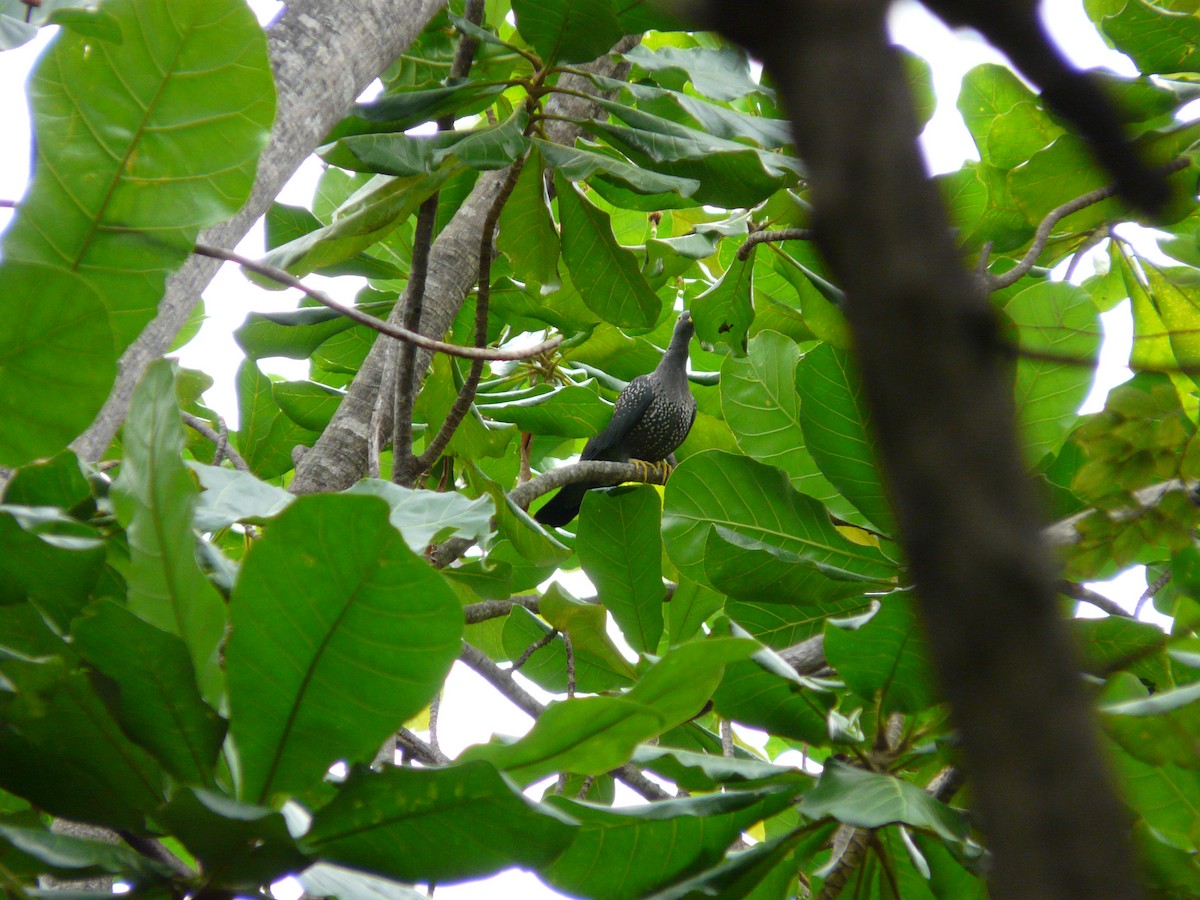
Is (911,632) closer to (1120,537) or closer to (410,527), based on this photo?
(1120,537)

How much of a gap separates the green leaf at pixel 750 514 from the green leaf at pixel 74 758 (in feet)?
3.02

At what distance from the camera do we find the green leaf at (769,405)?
1.69 meters

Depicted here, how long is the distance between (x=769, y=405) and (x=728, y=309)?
502mm

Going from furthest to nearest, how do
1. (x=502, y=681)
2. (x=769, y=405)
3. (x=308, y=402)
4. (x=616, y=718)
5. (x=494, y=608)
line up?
(x=308, y=402) < (x=494, y=608) < (x=502, y=681) < (x=769, y=405) < (x=616, y=718)

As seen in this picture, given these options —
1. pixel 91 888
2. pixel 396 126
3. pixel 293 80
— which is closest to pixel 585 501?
pixel 396 126

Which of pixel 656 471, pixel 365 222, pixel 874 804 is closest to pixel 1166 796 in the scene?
pixel 874 804

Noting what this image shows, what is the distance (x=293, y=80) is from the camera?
1.32 metres

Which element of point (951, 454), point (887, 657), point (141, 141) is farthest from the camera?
point (887, 657)

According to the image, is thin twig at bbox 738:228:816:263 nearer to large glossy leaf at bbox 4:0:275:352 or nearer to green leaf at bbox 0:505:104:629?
large glossy leaf at bbox 4:0:275:352

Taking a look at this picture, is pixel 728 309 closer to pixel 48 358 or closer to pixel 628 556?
pixel 628 556

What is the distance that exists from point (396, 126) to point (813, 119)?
1.43 metres

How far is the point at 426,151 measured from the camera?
1484mm

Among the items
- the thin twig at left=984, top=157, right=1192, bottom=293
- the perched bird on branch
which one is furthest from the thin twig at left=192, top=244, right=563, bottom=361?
the perched bird on branch

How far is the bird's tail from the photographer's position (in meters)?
3.85
